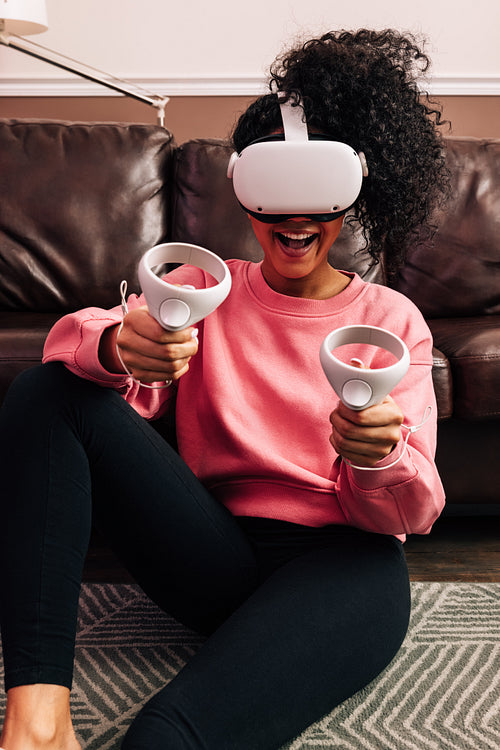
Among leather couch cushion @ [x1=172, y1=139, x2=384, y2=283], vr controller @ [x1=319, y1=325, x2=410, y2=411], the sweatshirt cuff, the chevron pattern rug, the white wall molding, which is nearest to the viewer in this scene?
vr controller @ [x1=319, y1=325, x2=410, y2=411]

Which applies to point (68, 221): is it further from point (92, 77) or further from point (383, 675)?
point (383, 675)

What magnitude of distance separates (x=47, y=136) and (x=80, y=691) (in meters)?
1.54

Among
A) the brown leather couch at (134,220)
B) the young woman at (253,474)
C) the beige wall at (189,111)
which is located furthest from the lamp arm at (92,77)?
the young woman at (253,474)

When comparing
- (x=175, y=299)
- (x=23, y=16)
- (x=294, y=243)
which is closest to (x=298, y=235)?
(x=294, y=243)

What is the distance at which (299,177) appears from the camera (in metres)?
0.95

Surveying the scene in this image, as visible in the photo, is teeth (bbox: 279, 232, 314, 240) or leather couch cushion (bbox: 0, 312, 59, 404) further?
leather couch cushion (bbox: 0, 312, 59, 404)

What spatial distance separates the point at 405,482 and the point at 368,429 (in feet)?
0.46

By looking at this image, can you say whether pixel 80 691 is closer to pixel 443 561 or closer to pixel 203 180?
pixel 443 561

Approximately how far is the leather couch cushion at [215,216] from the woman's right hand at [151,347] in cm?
114

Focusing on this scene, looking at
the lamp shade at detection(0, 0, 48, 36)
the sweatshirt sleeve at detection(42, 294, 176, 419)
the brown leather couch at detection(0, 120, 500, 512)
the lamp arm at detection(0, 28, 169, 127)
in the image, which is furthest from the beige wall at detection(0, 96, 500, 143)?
the sweatshirt sleeve at detection(42, 294, 176, 419)

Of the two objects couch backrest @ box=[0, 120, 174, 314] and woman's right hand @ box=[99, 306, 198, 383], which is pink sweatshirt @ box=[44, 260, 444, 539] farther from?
couch backrest @ box=[0, 120, 174, 314]

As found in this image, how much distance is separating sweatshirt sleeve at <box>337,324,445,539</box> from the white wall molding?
8.45 ft

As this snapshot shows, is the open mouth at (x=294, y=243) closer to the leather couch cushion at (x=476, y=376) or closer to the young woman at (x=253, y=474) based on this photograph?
the young woman at (x=253, y=474)

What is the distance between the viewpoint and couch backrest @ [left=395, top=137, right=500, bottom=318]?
2.01m
